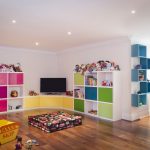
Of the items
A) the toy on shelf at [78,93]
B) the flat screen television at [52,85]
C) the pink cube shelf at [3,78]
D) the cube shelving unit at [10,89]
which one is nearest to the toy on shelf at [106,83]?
the toy on shelf at [78,93]

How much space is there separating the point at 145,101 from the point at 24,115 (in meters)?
3.91

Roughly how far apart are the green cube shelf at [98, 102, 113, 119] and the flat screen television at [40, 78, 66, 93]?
212 cm

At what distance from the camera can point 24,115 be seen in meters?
5.73

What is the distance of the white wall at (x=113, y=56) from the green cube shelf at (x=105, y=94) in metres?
0.41

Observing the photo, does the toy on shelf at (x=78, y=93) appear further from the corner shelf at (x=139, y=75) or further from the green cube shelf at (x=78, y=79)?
the corner shelf at (x=139, y=75)

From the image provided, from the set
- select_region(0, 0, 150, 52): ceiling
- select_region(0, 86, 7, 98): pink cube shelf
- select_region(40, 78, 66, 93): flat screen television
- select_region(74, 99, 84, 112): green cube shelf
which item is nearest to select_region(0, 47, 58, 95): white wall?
select_region(40, 78, 66, 93): flat screen television

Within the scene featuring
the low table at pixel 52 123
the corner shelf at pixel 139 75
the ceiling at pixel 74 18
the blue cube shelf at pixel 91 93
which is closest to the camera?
the ceiling at pixel 74 18

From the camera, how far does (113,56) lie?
5.49 metres

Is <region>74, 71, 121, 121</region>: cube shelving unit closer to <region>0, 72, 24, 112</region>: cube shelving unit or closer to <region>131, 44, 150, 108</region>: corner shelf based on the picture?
<region>131, 44, 150, 108</region>: corner shelf

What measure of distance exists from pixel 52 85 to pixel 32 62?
122cm

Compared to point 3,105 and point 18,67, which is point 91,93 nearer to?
point 18,67

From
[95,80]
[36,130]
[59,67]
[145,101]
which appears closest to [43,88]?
[59,67]

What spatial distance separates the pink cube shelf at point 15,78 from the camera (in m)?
6.28

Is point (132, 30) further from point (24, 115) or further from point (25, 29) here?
point (24, 115)
